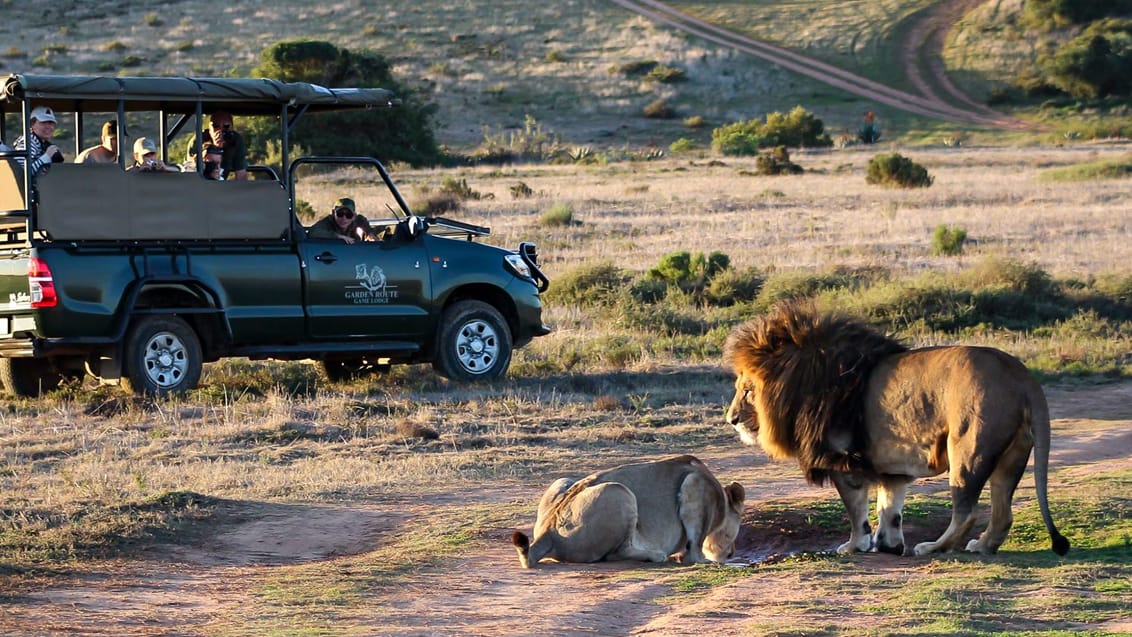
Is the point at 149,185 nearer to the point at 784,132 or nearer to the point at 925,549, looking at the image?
the point at 925,549

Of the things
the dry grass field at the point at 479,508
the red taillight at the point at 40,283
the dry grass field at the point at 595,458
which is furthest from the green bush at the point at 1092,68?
the red taillight at the point at 40,283

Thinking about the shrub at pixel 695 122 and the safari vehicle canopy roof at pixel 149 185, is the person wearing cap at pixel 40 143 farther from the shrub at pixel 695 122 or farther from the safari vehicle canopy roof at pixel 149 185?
the shrub at pixel 695 122

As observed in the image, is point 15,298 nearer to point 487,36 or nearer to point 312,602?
point 312,602

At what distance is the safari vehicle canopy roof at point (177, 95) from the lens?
1320cm

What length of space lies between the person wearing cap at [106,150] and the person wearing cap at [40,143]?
39cm

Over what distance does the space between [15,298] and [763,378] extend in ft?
23.0

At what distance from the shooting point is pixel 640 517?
8625 mm

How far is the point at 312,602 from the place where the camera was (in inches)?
303

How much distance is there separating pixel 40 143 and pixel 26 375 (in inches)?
88.9

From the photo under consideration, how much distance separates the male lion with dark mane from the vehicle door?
6.26 meters

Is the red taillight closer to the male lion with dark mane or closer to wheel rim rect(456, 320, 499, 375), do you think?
wheel rim rect(456, 320, 499, 375)

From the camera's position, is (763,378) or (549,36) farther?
(549,36)

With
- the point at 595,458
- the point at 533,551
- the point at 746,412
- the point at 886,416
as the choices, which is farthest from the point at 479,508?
the point at 886,416

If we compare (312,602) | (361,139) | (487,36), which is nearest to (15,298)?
(312,602)
